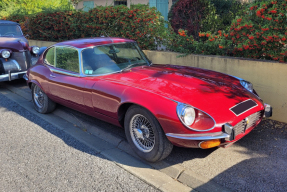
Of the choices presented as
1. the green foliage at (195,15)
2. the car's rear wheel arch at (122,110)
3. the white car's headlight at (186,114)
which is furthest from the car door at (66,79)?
the green foliage at (195,15)

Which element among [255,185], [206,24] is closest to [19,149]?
[255,185]

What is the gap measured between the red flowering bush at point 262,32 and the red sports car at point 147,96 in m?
1.13

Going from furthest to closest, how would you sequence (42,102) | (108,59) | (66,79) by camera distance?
(42,102) < (66,79) < (108,59)

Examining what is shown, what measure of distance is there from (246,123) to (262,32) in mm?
2280

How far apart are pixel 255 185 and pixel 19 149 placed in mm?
3223

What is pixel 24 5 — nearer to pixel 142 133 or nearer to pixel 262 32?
pixel 262 32

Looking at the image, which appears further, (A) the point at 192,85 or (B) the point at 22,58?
(B) the point at 22,58

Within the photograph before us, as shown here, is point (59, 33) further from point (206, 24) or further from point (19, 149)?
point (19, 149)

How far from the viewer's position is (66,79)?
4629 mm

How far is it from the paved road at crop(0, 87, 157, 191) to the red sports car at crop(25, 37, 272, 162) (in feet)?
1.65

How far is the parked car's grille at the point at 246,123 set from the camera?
3.26m

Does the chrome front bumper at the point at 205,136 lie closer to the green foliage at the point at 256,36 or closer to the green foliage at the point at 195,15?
the green foliage at the point at 256,36

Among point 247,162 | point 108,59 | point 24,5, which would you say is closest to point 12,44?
point 108,59

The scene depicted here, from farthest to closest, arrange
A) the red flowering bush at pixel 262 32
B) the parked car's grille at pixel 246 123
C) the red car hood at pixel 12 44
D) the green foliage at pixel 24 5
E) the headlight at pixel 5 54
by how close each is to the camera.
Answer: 1. the green foliage at pixel 24 5
2. the red car hood at pixel 12 44
3. the headlight at pixel 5 54
4. the red flowering bush at pixel 262 32
5. the parked car's grille at pixel 246 123
